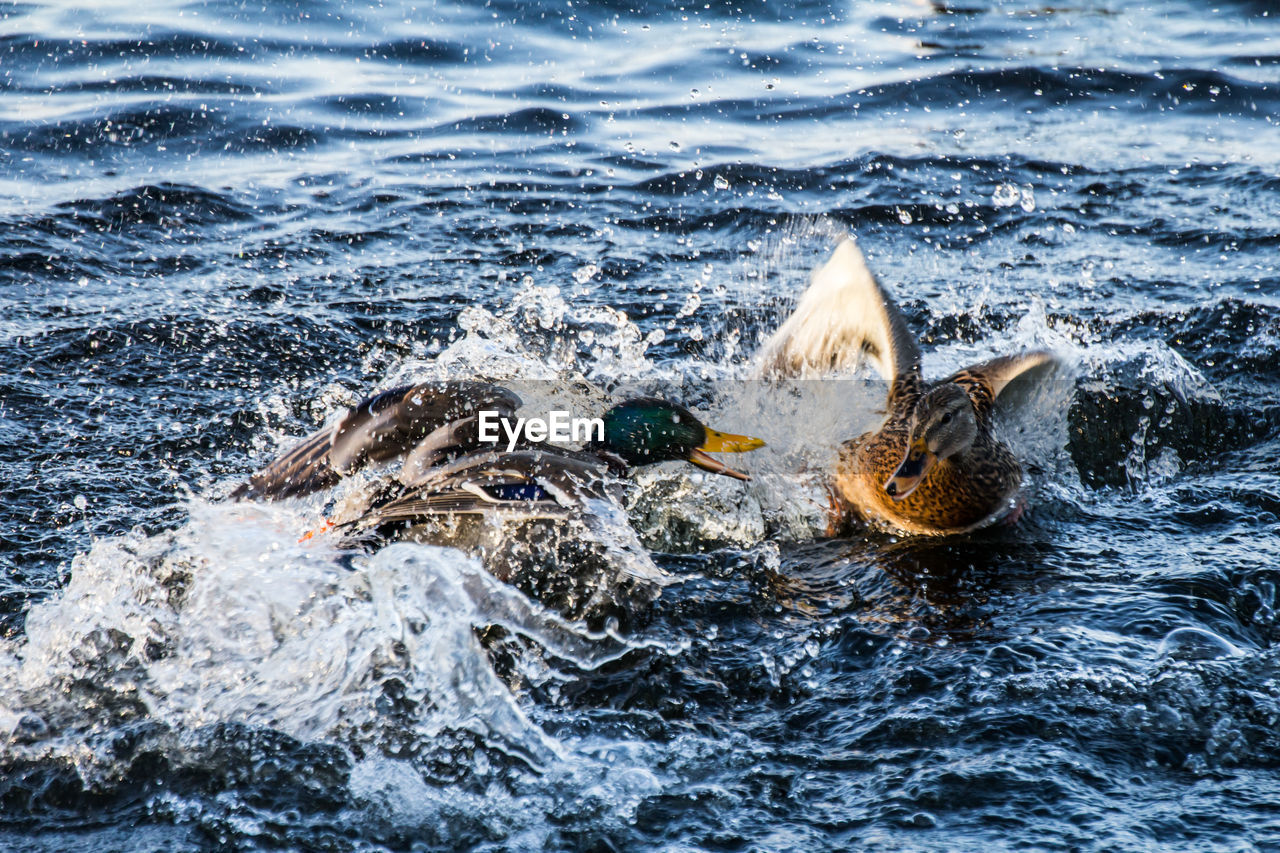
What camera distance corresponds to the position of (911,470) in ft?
12.9

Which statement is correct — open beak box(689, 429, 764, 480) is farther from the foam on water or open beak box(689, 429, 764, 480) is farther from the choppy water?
the foam on water

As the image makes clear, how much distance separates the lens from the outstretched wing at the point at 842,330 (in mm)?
4664

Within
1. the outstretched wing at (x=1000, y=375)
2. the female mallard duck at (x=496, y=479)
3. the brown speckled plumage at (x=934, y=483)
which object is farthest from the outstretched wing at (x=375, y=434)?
the outstretched wing at (x=1000, y=375)

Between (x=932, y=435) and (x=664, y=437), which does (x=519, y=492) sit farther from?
(x=932, y=435)

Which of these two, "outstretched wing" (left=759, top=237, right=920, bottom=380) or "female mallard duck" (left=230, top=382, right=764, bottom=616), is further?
"outstretched wing" (left=759, top=237, right=920, bottom=380)

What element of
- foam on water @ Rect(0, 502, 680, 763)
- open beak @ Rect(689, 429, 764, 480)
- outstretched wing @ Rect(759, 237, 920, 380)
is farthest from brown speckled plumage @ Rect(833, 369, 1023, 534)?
foam on water @ Rect(0, 502, 680, 763)

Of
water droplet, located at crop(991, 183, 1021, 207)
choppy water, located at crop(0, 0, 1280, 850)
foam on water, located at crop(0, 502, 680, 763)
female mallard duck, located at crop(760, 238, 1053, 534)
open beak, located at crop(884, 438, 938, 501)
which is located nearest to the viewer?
choppy water, located at crop(0, 0, 1280, 850)

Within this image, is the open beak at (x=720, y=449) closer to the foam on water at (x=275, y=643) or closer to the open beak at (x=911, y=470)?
the open beak at (x=911, y=470)

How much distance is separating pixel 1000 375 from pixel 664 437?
1431 mm

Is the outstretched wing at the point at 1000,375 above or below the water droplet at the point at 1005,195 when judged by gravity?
below

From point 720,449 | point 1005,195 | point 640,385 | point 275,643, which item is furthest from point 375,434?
point 1005,195

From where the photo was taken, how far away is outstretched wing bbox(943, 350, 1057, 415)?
14.7 feet

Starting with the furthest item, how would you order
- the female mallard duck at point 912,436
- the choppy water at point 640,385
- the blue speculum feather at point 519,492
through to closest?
the female mallard duck at point 912,436, the blue speculum feather at point 519,492, the choppy water at point 640,385

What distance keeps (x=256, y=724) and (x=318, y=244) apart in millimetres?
4307
